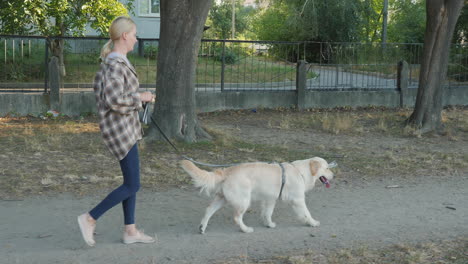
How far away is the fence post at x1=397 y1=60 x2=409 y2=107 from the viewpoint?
52.9 feet

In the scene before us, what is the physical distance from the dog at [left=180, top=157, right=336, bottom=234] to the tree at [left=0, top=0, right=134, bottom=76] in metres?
12.4

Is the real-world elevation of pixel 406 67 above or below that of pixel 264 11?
below

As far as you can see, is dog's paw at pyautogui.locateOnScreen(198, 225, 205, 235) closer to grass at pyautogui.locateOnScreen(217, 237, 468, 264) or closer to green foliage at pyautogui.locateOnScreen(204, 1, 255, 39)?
grass at pyautogui.locateOnScreen(217, 237, 468, 264)

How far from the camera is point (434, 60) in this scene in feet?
38.7

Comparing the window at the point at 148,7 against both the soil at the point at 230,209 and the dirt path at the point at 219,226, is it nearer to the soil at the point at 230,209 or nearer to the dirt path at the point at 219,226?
the soil at the point at 230,209

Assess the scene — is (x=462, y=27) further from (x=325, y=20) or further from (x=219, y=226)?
(x=219, y=226)

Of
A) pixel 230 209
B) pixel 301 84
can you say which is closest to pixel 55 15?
pixel 301 84

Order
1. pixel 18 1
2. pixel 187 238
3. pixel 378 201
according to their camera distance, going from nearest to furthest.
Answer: pixel 187 238, pixel 378 201, pixel 18 1

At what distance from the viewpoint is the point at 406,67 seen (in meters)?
16.1

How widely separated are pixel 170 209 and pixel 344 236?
201cm

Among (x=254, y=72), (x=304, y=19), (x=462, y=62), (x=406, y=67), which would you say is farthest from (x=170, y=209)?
(x=304, y=19)

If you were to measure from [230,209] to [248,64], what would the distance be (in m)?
9.95

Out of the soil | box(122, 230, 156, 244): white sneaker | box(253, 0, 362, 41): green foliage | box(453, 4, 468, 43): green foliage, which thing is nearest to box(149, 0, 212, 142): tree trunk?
the soil

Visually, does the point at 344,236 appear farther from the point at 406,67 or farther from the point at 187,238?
the point at 406,67
